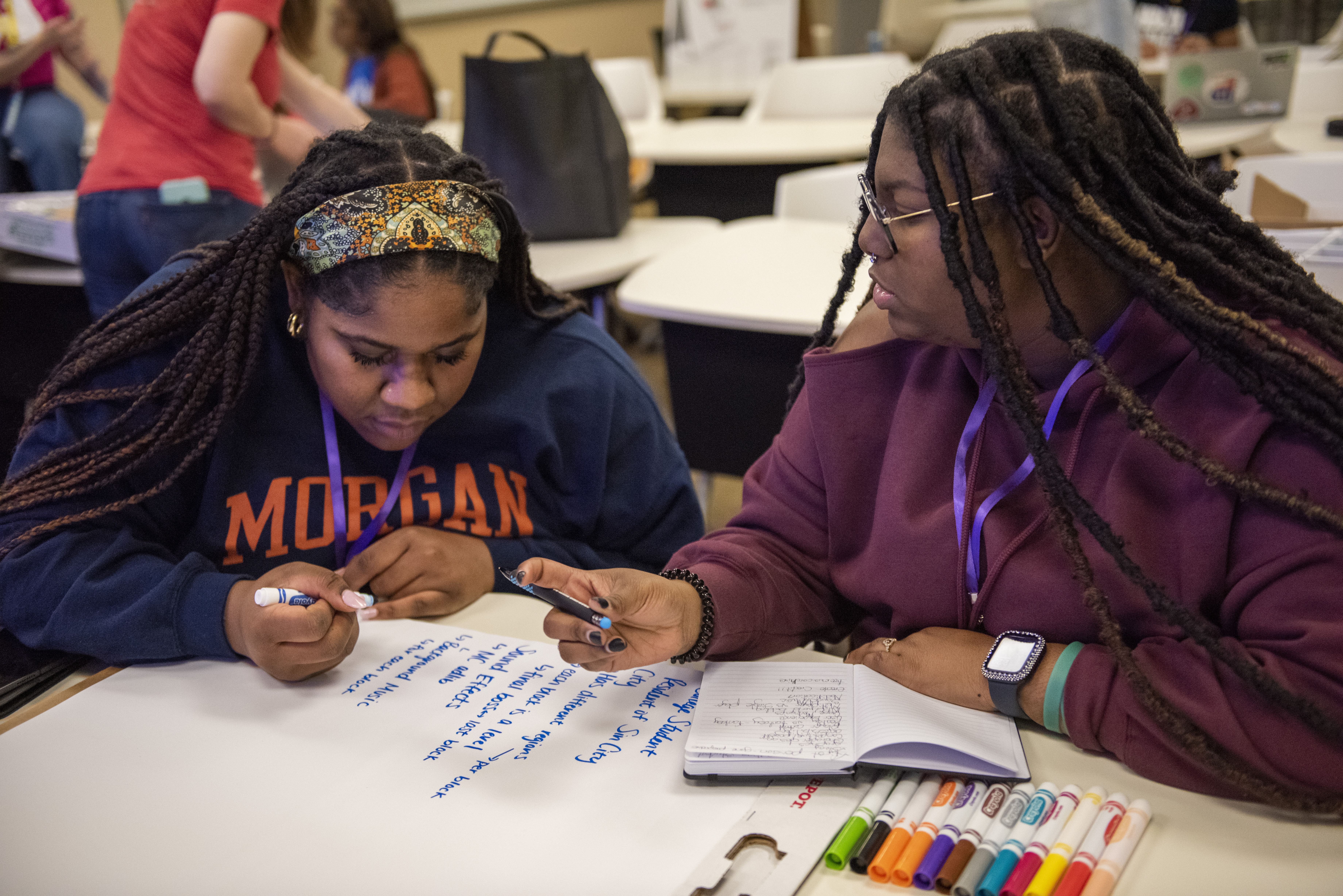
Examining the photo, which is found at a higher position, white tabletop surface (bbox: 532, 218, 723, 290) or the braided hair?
the braided hair

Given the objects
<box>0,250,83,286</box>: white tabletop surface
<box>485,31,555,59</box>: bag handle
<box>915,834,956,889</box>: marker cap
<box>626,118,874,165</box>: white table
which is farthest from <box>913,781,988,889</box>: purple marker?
<box>626,118,874,165</box>: white table

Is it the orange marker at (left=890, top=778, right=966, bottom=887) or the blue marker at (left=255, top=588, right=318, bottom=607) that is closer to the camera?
the orange marker at (left=890, top=778, right=966, bottom=887)

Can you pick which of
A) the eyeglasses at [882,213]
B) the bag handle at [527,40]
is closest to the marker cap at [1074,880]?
the eyeglasses at [882,213]

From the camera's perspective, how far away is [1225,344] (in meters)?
0.83

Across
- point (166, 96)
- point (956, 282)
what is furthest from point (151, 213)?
point (956, 282)

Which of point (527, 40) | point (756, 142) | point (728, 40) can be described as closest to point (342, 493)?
point (527, 40)

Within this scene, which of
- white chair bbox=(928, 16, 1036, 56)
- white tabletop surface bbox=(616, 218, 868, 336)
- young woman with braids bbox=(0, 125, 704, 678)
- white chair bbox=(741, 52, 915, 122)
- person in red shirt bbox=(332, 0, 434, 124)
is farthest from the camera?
white chair bbox=(928, 16, 1036, 56)

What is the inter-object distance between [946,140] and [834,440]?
0.34 metres

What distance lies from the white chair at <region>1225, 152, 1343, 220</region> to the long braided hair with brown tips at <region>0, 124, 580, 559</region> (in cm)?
174

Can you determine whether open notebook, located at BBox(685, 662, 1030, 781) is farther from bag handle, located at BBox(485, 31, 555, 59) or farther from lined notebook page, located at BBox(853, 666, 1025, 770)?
bag handle, located at BBox(485, 31, 555, 59)

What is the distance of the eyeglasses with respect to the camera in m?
0.94

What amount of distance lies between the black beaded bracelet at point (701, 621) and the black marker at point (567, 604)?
0.34ft

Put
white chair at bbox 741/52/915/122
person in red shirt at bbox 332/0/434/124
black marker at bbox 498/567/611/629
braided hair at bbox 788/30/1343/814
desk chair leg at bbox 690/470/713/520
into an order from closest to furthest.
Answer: braided hair at bbox 788/30/1343/814, black marker at bbox 498/567/611/629, desk chair leg at bbox 690/470/713/520, white chair at bbox 741/52/915/122, person in red shirt at bbox 332/0/434/124

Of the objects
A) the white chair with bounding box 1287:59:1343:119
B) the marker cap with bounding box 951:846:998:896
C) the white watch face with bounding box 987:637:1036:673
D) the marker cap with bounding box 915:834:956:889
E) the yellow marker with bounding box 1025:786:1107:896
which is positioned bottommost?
the marker cap with bounding box 915:834:956:889
